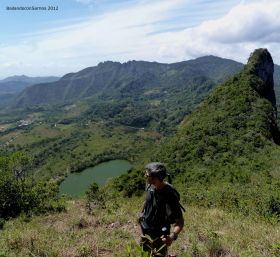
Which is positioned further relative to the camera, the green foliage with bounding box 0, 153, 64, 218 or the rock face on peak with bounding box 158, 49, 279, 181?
the rock face on peak with bounding box 158, 49, 279, 181

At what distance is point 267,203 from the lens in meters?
17.0

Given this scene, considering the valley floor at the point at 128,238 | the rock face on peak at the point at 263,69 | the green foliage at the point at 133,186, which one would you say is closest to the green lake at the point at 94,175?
the rock face on peak at the point at 263,69

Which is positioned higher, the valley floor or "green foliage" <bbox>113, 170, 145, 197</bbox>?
the valley floor

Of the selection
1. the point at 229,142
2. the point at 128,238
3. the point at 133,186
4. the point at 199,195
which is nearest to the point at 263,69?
the point at 229,142

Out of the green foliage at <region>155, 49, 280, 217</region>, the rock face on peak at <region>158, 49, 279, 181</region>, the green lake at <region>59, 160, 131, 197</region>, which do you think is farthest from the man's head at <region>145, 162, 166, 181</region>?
the green lake at <region>59, 160, 131, 197</region>

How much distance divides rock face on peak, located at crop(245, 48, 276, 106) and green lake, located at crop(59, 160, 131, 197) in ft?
179

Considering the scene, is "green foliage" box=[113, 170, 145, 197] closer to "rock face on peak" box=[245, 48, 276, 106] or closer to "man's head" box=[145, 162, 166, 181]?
"rock face on peak" box=[245, 48, 276, 106]

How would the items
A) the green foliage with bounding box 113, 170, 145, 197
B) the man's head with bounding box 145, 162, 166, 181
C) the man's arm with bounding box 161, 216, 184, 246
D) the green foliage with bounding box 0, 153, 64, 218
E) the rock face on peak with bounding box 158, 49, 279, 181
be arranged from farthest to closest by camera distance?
the rock face on peak with bounding box 158, 49, 279, 181
the green foliage with bounding box 113, 170, 145, 197
the green foliage with bounding box 0, 153, 64, 218
the man's head with bounding box 145, 162, 166, 181
the man's arm with bounding box 161, 216, 184, 246

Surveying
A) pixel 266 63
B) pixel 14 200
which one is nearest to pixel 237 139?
pixel 266 63

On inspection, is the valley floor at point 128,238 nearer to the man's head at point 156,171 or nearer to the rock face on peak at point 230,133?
the man's head at point 156,171

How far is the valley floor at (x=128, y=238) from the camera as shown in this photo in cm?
801

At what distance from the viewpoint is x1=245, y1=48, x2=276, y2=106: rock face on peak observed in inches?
2847

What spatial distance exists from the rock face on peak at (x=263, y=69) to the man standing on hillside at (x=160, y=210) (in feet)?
216

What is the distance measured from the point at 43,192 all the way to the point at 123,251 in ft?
44.9
